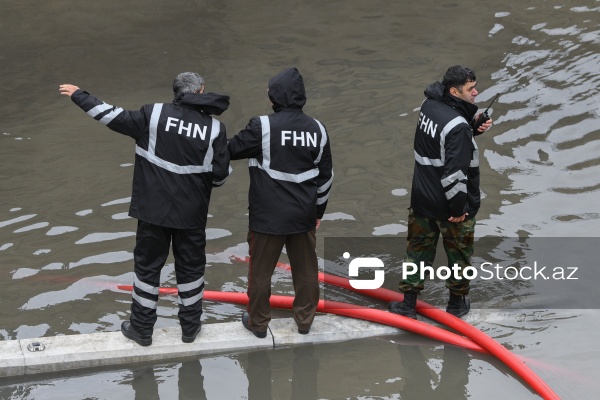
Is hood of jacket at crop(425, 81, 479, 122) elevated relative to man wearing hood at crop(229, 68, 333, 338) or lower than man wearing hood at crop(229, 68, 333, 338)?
elevated

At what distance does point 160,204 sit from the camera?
22.5 feet

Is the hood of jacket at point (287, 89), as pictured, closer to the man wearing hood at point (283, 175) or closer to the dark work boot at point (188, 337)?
the man wearing hood at point (283, 175)

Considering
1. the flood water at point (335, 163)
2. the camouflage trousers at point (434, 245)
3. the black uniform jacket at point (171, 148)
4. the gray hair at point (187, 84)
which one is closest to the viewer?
the black uniform jacket at point (171, 148)

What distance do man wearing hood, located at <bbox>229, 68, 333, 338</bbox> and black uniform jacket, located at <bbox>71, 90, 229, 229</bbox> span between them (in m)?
0.26

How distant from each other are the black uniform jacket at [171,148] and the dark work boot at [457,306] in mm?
2228

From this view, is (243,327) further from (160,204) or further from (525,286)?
(525,286)

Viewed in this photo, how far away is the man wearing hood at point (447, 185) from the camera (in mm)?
7227

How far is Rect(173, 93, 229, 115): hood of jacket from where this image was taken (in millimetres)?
6836

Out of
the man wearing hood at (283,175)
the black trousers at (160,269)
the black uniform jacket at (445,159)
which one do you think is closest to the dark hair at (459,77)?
the black uniform jacket at (445,159)

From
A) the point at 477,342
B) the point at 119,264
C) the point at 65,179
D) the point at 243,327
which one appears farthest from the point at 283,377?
the point at 65,179

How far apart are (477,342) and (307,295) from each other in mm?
1334

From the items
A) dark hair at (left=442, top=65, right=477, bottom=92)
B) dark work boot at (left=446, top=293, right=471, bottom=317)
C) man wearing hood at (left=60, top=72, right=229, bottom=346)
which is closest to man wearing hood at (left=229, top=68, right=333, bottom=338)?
man wearing hood at (left=60, top=72, right=229, bottom=346)

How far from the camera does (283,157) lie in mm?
6996

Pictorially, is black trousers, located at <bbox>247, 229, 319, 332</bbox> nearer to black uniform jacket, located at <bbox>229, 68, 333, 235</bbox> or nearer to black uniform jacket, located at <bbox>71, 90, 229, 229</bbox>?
black uniform jacket, located at <bbox>229, 68, 333, 235</bbox>
